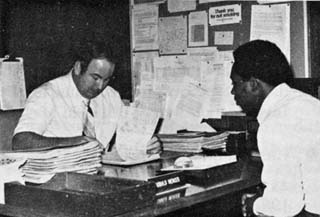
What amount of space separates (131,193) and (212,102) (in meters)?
1.56

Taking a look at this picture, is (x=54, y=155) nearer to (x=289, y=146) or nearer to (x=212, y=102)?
(x=289, y=146)

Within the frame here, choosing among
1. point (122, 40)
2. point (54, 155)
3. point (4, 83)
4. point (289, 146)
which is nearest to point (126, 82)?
point (122, 40)

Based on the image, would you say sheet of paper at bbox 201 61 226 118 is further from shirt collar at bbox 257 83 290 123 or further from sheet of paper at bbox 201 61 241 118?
shirt collar at bbox 257 83 290 123

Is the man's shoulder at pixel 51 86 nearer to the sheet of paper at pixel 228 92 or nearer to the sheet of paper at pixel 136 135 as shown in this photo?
the sheet of paper at pixel 136 135

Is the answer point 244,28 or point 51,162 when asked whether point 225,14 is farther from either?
point 51,162

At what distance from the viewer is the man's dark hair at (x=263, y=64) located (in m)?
2.04

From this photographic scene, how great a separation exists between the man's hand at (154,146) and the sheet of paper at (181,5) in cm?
91

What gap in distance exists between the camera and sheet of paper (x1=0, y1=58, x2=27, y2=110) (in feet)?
9.44

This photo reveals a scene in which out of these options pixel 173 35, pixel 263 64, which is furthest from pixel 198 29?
pixel 263 64

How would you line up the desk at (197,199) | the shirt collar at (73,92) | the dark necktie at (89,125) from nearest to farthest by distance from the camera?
the desk at (197,199)
the shirt collar at (73,92)
the dark necktie at (89,125)

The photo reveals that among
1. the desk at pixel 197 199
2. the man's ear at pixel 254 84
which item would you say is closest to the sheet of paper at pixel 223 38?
the desk at pixel 197 199

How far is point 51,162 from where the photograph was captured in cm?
192

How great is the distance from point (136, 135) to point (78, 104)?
56cm

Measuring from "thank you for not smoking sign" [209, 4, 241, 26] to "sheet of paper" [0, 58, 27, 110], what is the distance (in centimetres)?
113
